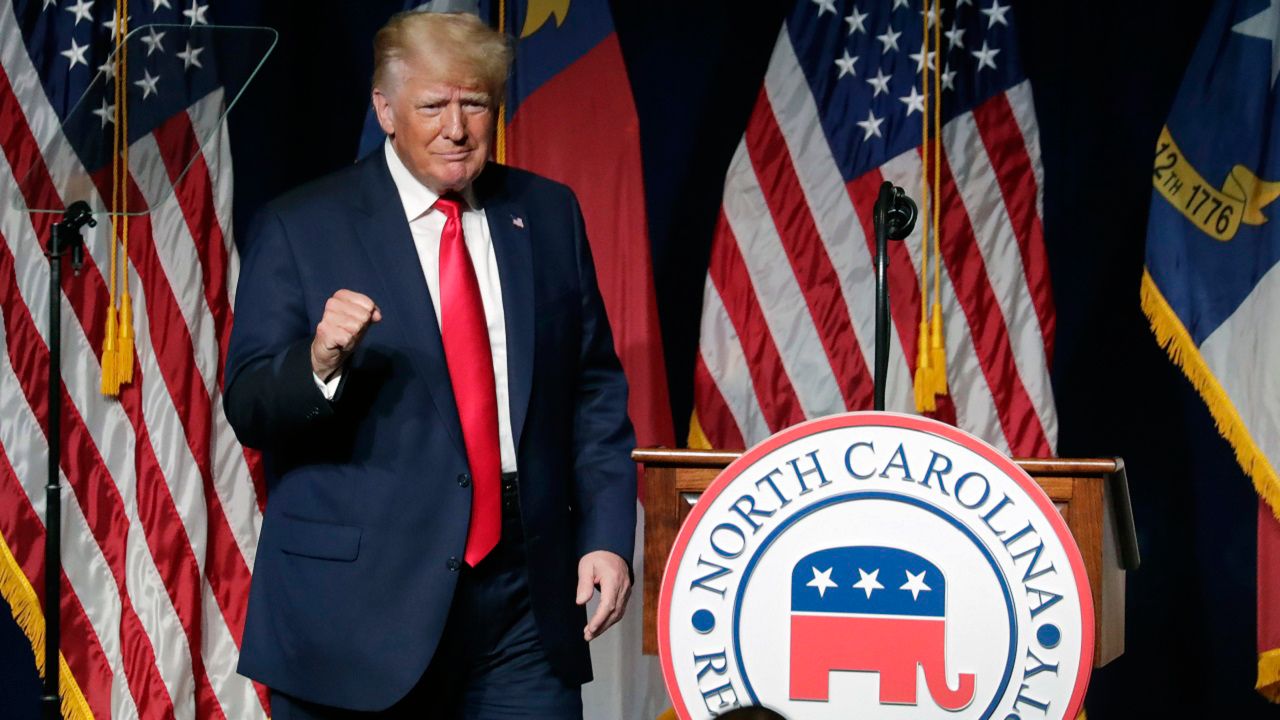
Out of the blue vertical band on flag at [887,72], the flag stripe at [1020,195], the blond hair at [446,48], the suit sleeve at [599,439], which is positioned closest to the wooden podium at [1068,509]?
the suit sleeve at [599,439]

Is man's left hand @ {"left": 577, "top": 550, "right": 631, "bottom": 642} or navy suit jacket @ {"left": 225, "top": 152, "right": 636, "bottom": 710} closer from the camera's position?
navy suit jacket @ {"left": 225, "top": 152, "right": 636, "bottom": 710}

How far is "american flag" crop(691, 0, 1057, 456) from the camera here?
375cm

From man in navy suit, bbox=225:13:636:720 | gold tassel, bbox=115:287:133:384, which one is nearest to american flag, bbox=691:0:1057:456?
gold tassel, bbox=115:287:133:384

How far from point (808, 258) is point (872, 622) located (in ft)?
7.52

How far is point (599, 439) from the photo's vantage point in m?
2.13

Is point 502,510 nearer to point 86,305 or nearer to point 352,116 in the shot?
point 86,305

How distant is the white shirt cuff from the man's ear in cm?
40

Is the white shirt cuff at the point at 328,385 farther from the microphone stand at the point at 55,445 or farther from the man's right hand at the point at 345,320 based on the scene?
the microphone stand at the point at 55,445

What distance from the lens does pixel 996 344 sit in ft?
12.3

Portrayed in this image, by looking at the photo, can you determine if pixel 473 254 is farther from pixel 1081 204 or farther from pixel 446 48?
pixel 1081 204

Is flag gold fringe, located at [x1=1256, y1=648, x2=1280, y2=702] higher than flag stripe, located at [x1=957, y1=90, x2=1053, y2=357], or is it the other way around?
flag stripe, located at [x1=957, y1=90, x2=1053, y2=357]

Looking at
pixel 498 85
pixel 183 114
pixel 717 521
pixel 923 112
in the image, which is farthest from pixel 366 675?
pixel 923 112

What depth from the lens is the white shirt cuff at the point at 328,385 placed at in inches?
69.2

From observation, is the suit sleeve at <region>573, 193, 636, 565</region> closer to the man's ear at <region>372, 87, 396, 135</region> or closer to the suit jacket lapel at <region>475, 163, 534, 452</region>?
the suit jacket lapel at <region>475, 163, 534, 452</region>
